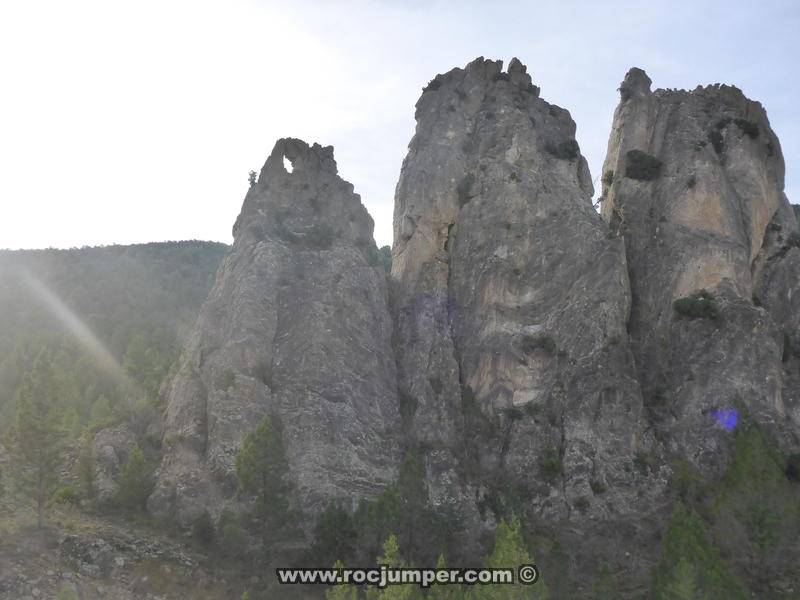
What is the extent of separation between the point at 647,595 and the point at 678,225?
120 ft

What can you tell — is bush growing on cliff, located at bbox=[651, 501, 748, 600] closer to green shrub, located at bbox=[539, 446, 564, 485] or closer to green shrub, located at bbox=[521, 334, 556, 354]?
green shrub, located at bbox=[539, 446, 564, 485]

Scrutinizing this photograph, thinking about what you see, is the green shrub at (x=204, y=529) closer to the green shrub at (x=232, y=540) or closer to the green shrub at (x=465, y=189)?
the green shrub at (x=232, y=540)

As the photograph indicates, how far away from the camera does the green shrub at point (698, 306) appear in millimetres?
58656

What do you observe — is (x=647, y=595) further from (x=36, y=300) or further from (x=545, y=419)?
(x=36, y=300)

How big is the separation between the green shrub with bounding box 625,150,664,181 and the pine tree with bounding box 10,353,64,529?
5866 cm

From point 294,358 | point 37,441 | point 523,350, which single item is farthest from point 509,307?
point 37,441

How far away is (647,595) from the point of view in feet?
137

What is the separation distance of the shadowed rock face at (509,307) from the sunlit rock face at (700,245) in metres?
3.73

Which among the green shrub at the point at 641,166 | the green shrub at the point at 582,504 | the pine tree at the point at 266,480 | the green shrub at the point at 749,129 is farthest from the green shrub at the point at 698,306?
the pine tree at the point at 266,480

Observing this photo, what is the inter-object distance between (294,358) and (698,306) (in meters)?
36.4

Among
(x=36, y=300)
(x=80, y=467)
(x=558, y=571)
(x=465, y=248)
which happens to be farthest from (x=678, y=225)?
(x=36, y=300)

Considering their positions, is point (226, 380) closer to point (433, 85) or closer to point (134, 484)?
point (134, 484)

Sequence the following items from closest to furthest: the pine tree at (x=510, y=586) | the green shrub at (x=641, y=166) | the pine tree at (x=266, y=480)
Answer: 1. the pine tree at (x=510, y=586)
2. the pine tree at (x=266, y=480)
3. the green shrub at (x=641, y=166)

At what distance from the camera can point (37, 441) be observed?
1629 inches
